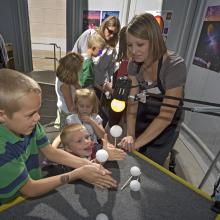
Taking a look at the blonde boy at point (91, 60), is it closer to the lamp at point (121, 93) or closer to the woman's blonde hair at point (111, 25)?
the woman's blonde hair at point (111, 25)

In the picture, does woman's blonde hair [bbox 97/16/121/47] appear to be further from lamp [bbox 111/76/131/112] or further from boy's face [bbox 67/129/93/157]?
lamp [bbox 111/76/131/112]

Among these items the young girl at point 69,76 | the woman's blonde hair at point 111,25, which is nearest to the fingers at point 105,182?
the young girl at point 69,76

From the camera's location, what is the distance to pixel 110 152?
1.11 metres

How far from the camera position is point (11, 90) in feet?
2.47

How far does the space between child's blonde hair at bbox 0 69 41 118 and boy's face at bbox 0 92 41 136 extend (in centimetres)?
1

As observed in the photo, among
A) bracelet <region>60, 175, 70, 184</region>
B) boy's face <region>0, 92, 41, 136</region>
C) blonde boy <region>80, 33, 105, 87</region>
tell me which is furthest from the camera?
blonde boy <region>80, 33, 105, 87</region>

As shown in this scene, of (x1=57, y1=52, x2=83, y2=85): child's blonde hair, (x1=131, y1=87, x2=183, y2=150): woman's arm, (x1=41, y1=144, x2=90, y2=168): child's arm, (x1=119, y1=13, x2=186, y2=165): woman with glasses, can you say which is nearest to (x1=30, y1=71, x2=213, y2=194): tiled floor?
(x1=57, y1=52, x2=83, y2=85): child's blonde hair

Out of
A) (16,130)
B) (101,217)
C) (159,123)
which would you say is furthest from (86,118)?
(101,217)

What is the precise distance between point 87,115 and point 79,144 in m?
0.40

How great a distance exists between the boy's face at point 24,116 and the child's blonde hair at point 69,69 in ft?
3.29

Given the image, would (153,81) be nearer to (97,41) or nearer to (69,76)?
(69,76)

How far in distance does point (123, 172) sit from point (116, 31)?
1615 mm

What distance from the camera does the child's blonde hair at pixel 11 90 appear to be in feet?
2.45

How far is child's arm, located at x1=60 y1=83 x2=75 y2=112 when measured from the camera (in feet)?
5.96
